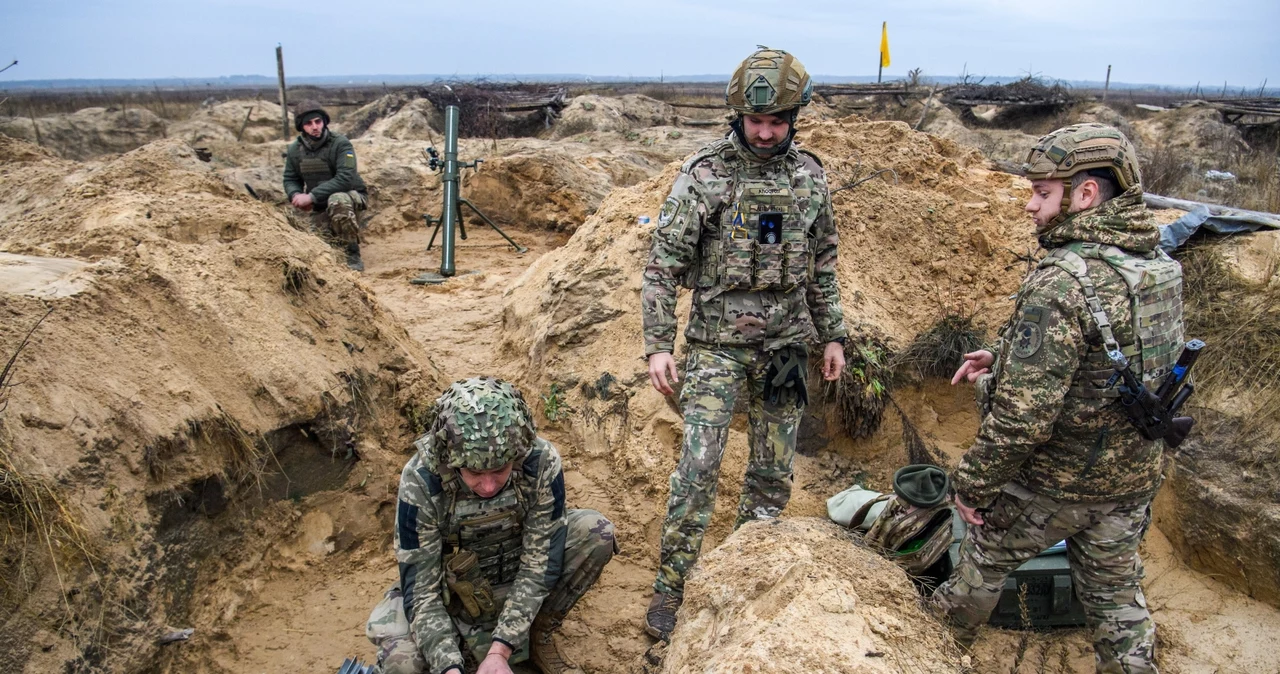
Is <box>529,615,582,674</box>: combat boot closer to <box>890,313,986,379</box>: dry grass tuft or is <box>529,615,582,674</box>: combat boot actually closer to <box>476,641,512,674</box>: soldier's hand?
<box>476,641,512,674</box>: soldier's hand

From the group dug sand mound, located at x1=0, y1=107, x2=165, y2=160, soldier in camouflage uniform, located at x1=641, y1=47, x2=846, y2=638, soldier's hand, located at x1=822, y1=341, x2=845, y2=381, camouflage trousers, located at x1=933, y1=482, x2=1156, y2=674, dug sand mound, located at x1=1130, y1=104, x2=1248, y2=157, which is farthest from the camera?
dug sand mound, located at x1=0, y1=107, x2=165, y2=160

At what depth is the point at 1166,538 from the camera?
402cm

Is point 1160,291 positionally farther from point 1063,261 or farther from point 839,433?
point 839,433

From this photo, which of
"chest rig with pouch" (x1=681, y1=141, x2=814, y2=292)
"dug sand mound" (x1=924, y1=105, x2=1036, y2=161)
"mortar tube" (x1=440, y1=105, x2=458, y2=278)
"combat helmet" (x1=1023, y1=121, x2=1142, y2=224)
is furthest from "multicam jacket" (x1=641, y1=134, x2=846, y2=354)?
"dug sand mound" (x1=924, y1=105, x2=1036, y2=161)

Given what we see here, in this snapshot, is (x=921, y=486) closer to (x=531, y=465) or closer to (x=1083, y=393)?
(x=1083, y=393)

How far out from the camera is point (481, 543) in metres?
2.91

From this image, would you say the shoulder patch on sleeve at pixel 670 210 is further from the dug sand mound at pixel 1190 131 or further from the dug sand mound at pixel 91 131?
the dug sand mound at pixel 91 131

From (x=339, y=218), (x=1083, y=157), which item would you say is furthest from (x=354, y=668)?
(x=339, y=218)

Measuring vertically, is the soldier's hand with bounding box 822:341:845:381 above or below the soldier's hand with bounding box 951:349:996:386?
below

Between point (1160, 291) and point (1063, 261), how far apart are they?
0.28 metres

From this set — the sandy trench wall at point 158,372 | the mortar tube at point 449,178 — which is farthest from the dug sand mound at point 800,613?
the mortar tube at point 449,178

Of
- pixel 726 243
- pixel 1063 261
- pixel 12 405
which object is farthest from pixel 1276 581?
pixel 12 405

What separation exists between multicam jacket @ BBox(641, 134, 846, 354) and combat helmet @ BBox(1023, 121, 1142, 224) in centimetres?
95

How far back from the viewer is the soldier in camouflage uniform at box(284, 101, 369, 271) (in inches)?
306
